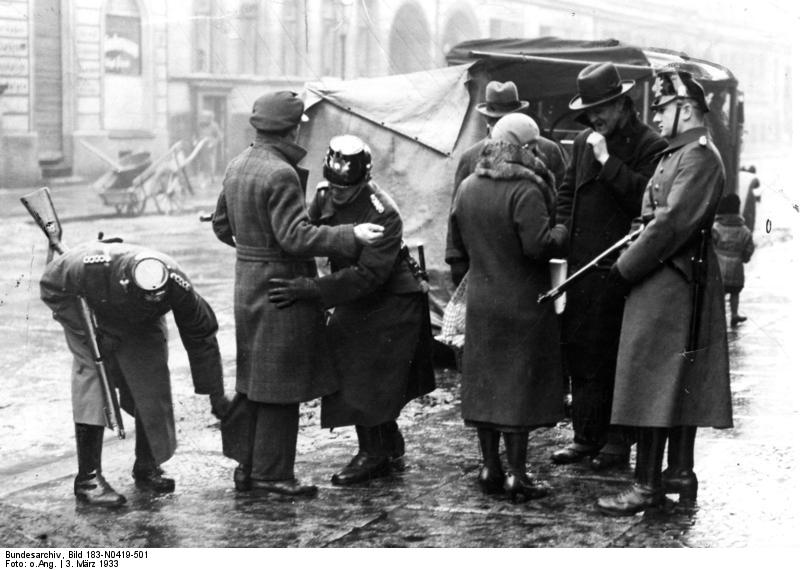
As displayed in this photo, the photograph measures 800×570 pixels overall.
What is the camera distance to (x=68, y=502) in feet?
16.5

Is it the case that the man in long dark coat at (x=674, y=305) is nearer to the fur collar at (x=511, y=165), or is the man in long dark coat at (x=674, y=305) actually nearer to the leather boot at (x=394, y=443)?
the fur collar at (x=511, y=165)

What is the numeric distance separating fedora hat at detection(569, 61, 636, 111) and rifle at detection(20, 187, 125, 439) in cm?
239

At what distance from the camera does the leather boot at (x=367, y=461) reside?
530 centimetres

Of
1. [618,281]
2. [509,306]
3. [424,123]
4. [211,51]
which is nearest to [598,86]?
[618,281]

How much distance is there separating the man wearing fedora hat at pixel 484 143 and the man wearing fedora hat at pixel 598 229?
0.82ft

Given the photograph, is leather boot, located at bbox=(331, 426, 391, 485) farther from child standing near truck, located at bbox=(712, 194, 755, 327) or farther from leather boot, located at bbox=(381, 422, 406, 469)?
child standing near truck, located at bbox=(712, 194, 755, 327)

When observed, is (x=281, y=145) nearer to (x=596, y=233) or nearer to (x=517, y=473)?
(x=596, y=233)

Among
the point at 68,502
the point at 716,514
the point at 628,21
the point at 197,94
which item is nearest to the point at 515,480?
the point at 716,514

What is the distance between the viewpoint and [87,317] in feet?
16.0

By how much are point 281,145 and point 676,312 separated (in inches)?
72.0

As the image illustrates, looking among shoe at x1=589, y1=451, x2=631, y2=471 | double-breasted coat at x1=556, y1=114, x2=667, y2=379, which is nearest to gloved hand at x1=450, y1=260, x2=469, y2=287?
double-breasted coat at x1=556, y1=114, x2=667, y2=379

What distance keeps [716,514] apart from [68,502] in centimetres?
278

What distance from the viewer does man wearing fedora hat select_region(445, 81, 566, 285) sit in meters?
5.65
